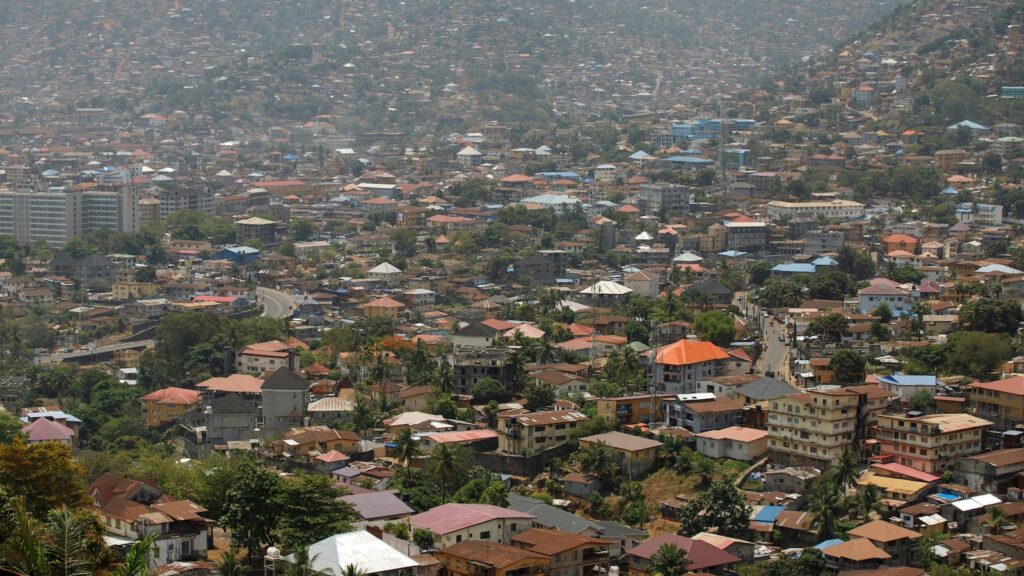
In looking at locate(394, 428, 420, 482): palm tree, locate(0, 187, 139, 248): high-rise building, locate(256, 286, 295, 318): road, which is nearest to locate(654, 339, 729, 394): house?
locate(394, 428, 420, 482): palm tree

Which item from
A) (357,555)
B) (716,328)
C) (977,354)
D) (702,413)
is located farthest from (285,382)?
(977,354)

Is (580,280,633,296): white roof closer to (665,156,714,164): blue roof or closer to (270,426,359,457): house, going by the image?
(270,426,359,457): house

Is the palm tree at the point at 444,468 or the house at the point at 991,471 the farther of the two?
the palm tree at the point at 444,468

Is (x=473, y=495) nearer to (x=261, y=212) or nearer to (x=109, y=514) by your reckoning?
(x=109, y=514)

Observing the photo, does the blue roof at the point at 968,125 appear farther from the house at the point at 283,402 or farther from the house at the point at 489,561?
the house at the point at 489,561

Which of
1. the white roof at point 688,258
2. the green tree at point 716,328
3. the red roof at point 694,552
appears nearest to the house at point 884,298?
the green tree at point 716,328

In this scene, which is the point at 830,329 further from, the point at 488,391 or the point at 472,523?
the point at 472,523
